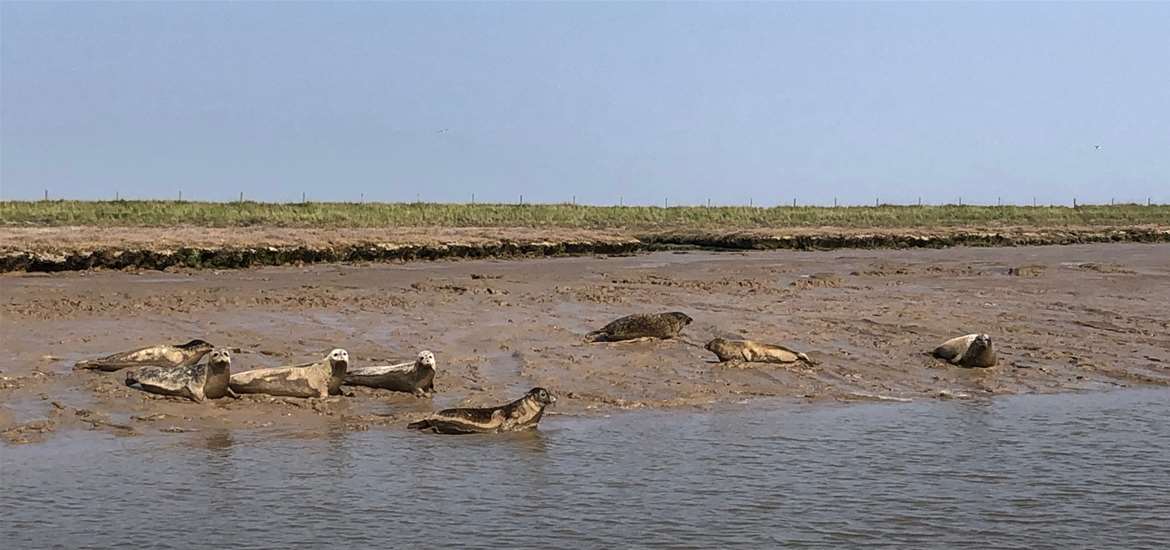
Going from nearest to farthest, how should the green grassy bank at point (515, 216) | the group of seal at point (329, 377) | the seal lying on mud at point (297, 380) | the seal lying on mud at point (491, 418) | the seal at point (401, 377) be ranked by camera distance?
the seal lying on mud at point (491, 418) → the group of seal at point (329, 377) → the seal lying on mud at point (297, 380) → the seal at point (401, 377) → the green grassy bank at point (515, 216)

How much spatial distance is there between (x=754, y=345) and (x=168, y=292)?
25.0 feet

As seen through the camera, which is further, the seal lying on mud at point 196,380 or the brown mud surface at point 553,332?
the brown mud surface at point 553,332

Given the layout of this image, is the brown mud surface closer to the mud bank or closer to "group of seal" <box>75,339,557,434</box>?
"group of seal" <box>75,339,557,434</box>

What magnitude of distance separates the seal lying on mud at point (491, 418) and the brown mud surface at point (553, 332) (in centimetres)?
45

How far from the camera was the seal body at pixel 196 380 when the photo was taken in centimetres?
912

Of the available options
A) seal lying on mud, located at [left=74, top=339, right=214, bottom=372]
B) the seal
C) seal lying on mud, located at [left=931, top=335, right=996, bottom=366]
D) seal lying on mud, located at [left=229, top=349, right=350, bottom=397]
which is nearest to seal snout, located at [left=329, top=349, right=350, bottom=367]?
seal lying on mud, located at [left=229, top=349, right=350, bottom=397]

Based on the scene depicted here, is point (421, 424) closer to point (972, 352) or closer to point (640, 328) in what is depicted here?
point (640, 328)

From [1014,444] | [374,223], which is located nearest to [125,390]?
[1014,444]

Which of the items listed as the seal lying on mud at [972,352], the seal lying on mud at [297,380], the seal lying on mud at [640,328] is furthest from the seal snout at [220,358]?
the seal lying on mud at [972,352]

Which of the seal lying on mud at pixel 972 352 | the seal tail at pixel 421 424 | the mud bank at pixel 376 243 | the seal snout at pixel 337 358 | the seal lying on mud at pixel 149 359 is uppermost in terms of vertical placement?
the mud bank at pixel 376 243

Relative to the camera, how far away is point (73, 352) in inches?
433

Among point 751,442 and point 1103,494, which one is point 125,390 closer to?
point 751,442

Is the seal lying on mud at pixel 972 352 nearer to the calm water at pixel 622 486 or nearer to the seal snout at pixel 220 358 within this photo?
the calm water at pixel 622 486

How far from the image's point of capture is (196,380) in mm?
9141
